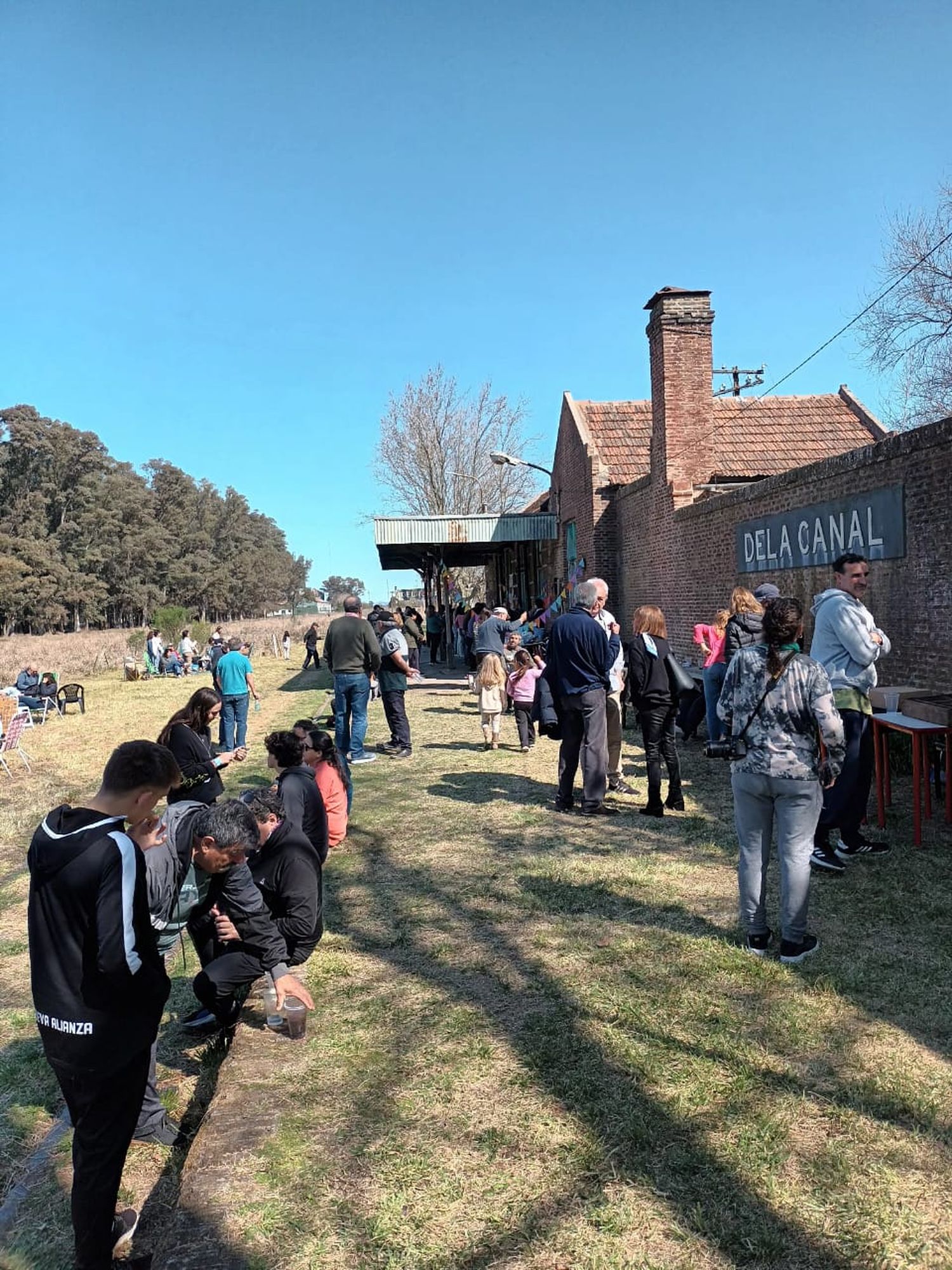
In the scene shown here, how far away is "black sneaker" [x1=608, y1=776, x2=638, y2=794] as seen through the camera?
7.88 metres

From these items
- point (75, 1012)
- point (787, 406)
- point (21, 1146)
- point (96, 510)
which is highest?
point (96, 510)

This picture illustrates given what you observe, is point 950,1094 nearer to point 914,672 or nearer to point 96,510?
point 914,672

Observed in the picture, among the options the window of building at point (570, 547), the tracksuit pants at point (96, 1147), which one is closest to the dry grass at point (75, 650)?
the window of building at point (570, 547)

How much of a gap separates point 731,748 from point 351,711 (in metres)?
6.48

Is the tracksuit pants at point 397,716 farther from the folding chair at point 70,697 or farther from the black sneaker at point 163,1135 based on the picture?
the folding chair at point 70,697

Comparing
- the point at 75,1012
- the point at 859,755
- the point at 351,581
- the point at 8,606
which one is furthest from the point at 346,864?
the point at 351,581

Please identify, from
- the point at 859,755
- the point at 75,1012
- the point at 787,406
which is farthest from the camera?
the point at 787,406

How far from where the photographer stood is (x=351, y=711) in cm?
1007

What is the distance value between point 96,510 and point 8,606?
12.1 m

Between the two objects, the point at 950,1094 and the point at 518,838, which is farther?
the point at 518,838

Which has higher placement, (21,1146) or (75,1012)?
(75,1012)

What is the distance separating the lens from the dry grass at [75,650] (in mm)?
33625

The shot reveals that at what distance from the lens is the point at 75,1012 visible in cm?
230

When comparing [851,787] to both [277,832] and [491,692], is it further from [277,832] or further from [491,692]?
[491,692]
